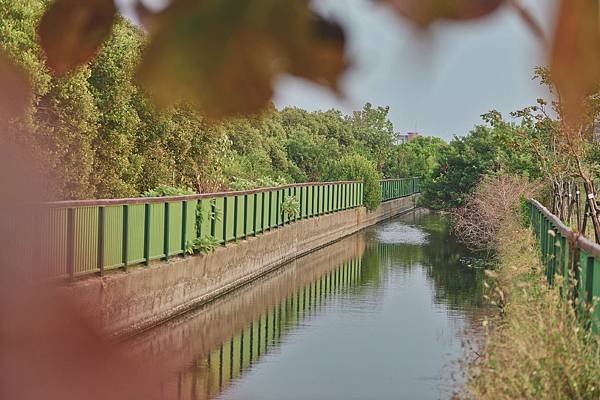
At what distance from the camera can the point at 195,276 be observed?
14.1 meters

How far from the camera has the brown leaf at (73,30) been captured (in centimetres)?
73

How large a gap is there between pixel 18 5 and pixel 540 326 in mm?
5687

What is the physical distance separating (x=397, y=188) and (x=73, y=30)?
134 feet

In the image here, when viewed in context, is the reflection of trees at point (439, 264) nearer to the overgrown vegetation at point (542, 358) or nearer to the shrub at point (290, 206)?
the shrub at point (290, 206)

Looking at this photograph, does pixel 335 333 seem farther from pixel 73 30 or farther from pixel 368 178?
pixel 368 178

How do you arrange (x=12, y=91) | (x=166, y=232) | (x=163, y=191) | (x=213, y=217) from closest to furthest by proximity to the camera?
(x=12, y=91) → (x=163, y=191) → (x=166, y=232) → (x=213, y=217)

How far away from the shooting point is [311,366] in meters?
10.3

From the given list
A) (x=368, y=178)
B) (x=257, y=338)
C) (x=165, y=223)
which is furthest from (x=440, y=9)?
(x=368, y=178)

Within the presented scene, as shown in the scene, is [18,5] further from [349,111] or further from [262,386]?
[262,386]

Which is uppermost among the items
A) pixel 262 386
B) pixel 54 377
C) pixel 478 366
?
pixel 54 377

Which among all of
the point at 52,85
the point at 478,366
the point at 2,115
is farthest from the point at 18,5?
the point at 478,366

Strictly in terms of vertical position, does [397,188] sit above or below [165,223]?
above

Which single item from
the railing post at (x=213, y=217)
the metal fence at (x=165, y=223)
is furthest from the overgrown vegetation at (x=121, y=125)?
the railing post at (x=213, y=217)

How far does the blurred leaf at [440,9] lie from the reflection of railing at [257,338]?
19.2ft
